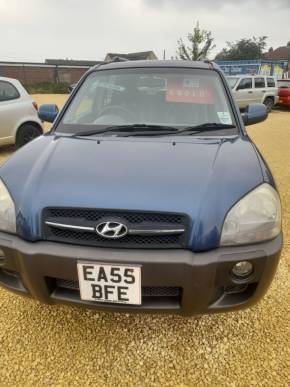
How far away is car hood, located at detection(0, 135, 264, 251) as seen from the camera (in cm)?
153

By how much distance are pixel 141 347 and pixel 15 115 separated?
5238 mm

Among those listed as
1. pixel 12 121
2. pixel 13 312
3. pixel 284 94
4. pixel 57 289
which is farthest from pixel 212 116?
pixel 284 94

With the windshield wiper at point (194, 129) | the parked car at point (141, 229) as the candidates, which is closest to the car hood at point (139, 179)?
the parked car at point (141, 229)

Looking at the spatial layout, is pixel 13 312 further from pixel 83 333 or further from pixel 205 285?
pixel 205 285

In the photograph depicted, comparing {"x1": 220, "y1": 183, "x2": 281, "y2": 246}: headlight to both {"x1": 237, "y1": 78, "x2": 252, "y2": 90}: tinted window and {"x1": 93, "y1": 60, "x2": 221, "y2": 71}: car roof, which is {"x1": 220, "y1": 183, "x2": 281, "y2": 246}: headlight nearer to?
{"x1": 93, "y1": 60, "x2": 221, "y2": 71}: car roof

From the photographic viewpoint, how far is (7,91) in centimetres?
605

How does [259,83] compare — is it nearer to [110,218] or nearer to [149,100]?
[149,100]

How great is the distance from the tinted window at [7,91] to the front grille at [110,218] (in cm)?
517

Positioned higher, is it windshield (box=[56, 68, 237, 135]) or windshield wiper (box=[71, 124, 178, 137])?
windshield (box=[56, 68, 237, 135])

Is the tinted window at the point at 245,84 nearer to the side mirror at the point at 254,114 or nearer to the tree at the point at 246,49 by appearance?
the side mirror at the point at 254,114

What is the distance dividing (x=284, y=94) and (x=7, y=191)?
1544 cm

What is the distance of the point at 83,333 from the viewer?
6.51 ft

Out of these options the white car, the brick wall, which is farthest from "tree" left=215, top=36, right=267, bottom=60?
the white car

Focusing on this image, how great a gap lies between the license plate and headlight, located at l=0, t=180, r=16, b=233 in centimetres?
41
